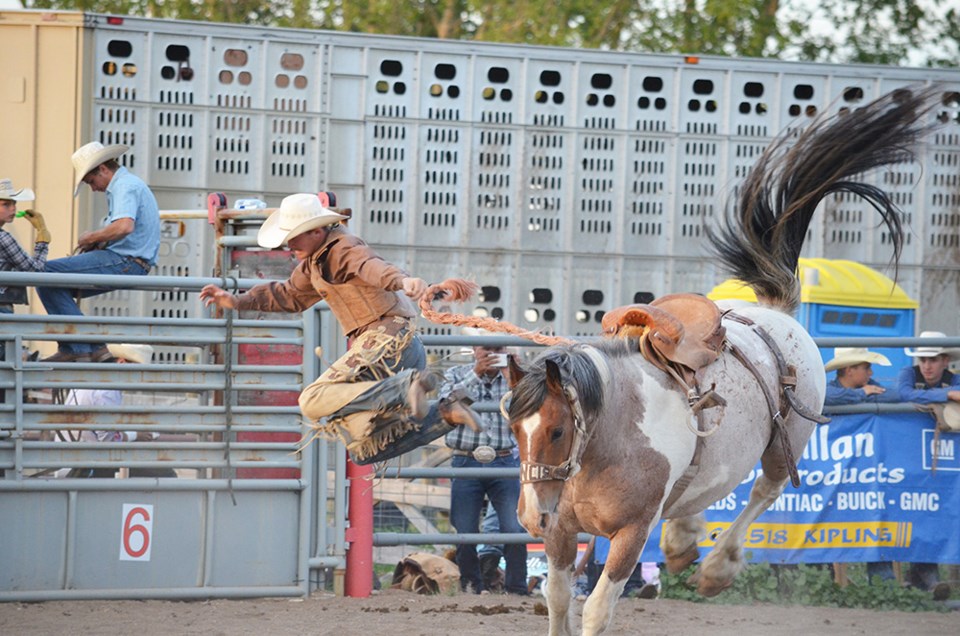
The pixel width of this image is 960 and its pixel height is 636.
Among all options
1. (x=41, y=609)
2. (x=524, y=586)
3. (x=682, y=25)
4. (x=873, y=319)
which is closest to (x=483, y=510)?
(x=524, y=586)

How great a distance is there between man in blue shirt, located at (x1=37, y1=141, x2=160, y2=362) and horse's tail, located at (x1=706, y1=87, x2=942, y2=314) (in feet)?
12.4

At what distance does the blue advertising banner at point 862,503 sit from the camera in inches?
326

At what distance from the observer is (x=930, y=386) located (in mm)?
8656

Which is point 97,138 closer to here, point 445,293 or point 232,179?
point 232,179

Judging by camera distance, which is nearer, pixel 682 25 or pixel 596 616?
pixel 596 616

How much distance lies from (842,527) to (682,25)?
15.7 m

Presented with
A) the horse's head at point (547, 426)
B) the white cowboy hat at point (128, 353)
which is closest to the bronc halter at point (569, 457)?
the horse's head at point (547, 426)

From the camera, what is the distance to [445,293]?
575cm

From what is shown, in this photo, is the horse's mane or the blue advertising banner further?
the blue advertising banner

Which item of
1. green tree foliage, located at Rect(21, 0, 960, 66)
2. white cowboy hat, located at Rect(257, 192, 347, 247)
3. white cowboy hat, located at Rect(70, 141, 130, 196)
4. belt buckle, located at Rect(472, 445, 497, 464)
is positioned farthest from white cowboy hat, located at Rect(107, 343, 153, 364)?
green tree foliage, located at Rect(21, 0, 960, 66)

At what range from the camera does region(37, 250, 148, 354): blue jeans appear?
8.00 metres

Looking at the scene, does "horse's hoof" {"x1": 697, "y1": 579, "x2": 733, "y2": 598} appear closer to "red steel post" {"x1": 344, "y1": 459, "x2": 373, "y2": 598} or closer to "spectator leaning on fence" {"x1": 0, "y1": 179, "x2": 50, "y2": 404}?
"red steel post" {"x1": 344, "y1": 459, "x2": 373, "y2": 598}

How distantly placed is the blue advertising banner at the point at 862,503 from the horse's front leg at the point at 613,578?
2.46m

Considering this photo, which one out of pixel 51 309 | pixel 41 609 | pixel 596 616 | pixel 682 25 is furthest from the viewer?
pixel 682 25
